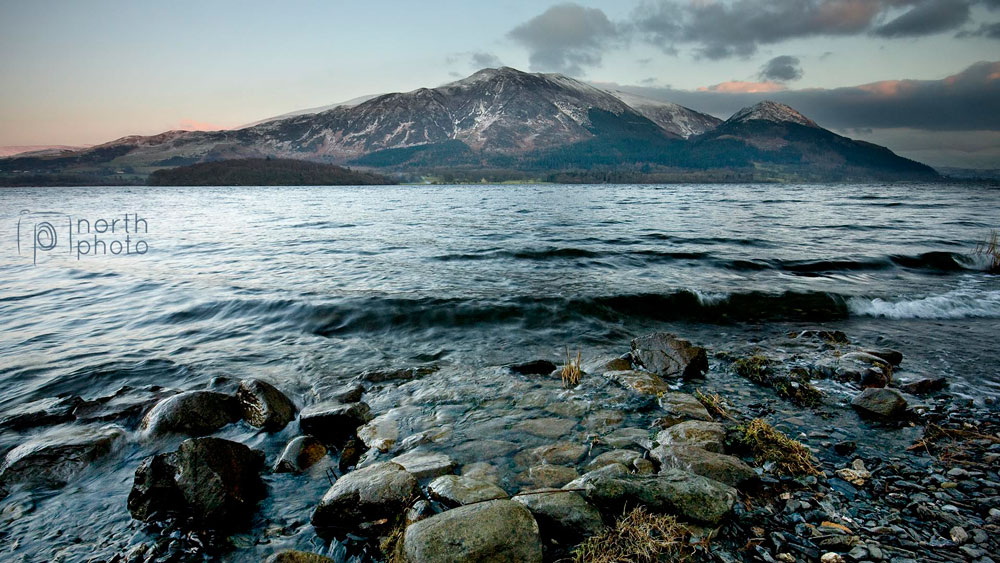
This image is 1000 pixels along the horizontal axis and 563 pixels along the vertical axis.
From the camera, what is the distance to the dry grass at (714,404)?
6575mm

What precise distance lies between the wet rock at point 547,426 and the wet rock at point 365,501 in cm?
222

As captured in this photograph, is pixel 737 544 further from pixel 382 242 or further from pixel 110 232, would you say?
pixel 110 232

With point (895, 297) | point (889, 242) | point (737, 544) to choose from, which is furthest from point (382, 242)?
point (889, 242)

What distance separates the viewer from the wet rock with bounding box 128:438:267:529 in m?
4.47

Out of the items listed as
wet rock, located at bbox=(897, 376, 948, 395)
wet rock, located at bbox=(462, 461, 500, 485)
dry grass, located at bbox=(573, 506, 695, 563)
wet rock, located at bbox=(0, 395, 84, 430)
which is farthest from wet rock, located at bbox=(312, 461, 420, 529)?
wet rock, located at bbox=(897, 376, 948, 395)

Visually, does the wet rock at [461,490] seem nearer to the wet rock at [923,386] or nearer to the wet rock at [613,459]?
the wet rock at [613,459]

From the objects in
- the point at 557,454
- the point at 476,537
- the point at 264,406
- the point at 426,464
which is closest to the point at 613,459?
the point at 557,454

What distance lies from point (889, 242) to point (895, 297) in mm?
17708

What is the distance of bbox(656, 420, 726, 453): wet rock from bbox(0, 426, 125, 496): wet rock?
7.56m

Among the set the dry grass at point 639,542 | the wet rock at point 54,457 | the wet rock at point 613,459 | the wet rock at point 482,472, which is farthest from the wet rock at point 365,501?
the wet rock at point 54,457

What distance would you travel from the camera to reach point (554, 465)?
5.24 meters

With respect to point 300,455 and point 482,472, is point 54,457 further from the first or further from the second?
point 482,472

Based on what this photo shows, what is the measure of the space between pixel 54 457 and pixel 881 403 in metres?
11.6

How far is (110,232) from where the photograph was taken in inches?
1537
